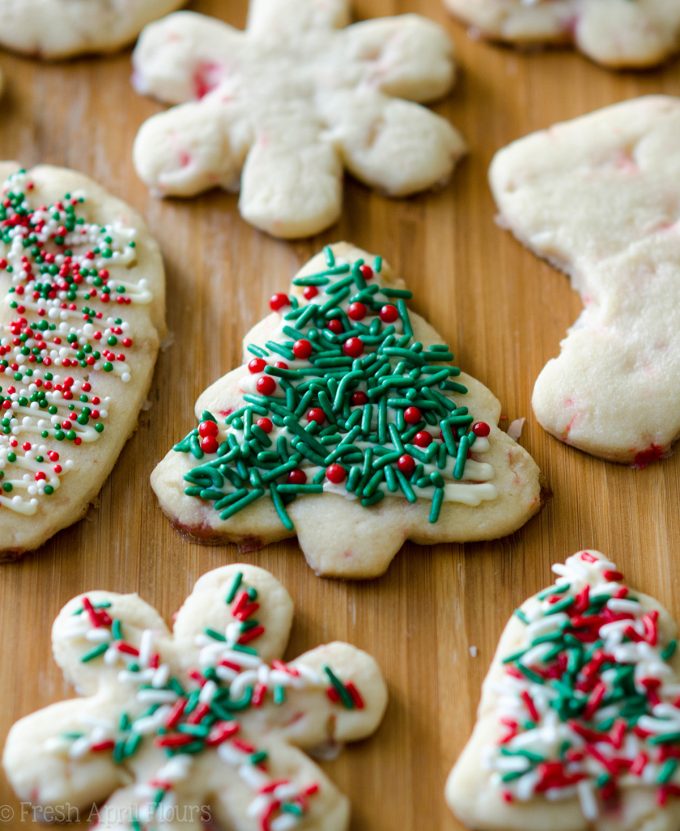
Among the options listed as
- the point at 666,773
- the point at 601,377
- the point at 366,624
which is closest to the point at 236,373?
the point at 366,624

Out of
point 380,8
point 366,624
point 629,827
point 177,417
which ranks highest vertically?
point 380,8

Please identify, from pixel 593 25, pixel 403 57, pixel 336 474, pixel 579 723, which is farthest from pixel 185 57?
pixel 579 723

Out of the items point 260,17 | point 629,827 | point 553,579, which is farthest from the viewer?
point 260,17

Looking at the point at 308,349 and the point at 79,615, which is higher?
the point at 308,349

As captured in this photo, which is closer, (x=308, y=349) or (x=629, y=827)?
(x=629, y=827)

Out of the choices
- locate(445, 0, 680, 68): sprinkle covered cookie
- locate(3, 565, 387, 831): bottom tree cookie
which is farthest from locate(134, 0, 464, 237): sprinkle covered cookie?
locate(3, 565, 387, 831): bottom tree cookie

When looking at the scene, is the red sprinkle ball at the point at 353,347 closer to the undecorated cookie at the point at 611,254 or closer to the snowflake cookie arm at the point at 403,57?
the undecorated cookie at the point at 611,254

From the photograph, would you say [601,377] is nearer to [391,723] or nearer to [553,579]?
[553,579]
